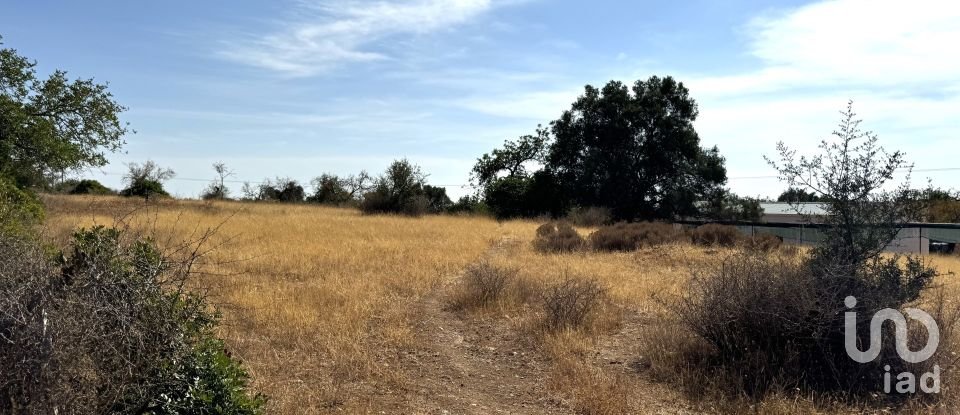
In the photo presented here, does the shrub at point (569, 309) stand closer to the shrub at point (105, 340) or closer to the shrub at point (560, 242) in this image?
the shrub at point (105, 340)

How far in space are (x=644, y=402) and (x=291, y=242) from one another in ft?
44.7

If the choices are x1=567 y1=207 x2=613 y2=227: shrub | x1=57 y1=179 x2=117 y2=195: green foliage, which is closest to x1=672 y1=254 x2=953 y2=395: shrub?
x1=567 y1=207 x2=613 y2=227: shrub

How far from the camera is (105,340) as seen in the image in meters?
3.31

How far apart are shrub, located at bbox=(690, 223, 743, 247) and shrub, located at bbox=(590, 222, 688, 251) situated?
1.28 feet

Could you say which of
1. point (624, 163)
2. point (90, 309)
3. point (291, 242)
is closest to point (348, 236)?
point (291, 242)

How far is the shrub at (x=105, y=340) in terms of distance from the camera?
3033mm

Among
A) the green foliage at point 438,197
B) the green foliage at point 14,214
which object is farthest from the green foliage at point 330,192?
the green foliage at point 14,214

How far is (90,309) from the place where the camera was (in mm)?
3334

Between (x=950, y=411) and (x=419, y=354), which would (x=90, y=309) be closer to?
(x=419, y=354)

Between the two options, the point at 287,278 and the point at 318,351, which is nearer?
the point at 318,351

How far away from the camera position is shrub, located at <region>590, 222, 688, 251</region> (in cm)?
1794

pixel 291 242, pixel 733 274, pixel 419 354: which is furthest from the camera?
pixel 291 242

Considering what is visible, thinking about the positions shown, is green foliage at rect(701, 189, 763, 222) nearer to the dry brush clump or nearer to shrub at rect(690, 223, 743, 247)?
shrub at rect(690, 223, 743, 247)

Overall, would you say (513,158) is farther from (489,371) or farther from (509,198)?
(489,371)
